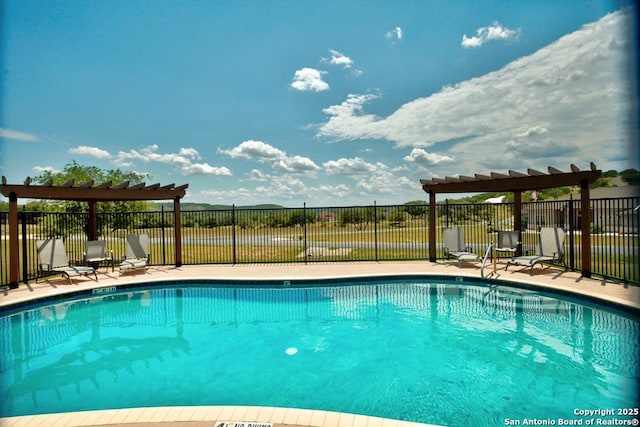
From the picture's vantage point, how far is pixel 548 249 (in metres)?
8.92

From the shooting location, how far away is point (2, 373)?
4.32 m

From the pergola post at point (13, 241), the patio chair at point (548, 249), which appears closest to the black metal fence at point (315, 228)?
the pergola post at point (13, 241)

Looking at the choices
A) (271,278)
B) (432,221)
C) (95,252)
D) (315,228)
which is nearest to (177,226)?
(95,252)

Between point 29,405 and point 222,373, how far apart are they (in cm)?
210

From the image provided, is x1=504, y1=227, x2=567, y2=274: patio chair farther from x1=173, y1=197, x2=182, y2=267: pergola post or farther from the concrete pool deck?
x1=173, y1=197, x2=182, y2=267: pergola post

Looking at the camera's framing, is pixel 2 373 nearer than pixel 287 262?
Yes

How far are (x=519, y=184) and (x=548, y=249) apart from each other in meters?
1.95

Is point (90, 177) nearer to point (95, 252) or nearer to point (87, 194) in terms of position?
point (95, 252)

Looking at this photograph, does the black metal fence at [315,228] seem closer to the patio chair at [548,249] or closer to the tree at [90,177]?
the patio chair at [548,249]

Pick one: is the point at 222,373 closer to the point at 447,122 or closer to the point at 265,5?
the point at 265,5

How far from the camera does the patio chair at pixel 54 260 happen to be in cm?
834

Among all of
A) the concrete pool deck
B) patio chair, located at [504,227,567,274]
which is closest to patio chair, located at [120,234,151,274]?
the concrete pool deck

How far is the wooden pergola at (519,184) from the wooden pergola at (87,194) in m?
8.25

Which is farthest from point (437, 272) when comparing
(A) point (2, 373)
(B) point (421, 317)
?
(A) point (2, 373)
